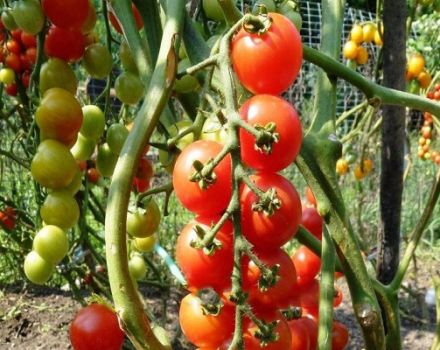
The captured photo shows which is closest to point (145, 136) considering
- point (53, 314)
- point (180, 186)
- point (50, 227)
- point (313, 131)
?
point (180, 186)

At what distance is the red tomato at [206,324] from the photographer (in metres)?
0.35

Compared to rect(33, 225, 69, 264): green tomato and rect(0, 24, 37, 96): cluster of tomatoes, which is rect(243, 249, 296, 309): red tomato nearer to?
rect(33, 225, 69, 264): green tomato

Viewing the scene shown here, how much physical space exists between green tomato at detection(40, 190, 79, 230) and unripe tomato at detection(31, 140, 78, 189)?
0.03 meters

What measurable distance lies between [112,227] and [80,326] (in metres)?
0.24

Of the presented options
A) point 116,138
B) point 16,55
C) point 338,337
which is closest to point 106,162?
point 116,138

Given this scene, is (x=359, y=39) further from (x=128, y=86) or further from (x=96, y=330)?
(x=96, y=330)

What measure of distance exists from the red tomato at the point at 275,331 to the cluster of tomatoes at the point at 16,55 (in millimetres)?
652

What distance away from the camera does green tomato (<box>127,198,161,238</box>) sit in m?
0.54

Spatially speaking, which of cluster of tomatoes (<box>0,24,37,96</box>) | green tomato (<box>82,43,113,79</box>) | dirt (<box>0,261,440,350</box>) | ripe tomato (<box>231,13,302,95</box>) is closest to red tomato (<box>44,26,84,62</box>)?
green tomato (<box>82,43,113,79</box>)

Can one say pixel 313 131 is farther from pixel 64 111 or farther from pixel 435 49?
pixel 435 49

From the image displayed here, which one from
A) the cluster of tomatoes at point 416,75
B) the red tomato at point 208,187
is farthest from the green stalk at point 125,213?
the cluster of tomatoes at point 416,75

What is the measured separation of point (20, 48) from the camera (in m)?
0.95

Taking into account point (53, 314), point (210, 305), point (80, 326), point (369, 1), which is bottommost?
point (369, 1)

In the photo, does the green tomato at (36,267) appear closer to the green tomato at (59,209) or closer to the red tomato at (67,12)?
the green tomato at (59,209)
